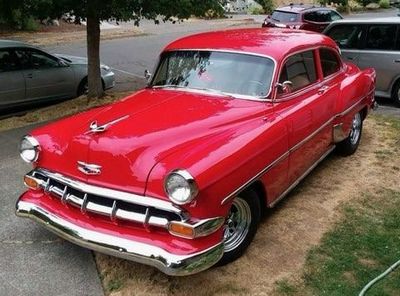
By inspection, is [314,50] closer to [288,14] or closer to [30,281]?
[30,281]

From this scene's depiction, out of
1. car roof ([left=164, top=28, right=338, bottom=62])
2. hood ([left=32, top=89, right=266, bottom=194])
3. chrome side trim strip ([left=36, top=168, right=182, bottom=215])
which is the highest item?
car roof ([left=164, top=28, right=338, bottom=62])

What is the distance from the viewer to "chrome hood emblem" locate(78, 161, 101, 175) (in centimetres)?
394

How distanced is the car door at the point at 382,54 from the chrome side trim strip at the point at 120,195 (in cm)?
705

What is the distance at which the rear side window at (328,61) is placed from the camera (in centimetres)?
602

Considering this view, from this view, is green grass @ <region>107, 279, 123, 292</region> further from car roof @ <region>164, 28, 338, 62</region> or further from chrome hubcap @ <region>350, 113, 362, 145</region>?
chrome hubcap @ <region>350, 113, 362, 145</region>

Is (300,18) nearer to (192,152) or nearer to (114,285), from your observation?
(192,152)

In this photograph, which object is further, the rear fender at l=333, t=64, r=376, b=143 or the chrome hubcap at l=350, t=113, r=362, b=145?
the chrome hubcap at l=350, t=113, r=362, b=145

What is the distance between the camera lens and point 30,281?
13.5 feet

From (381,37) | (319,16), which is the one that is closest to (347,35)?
(381,37)

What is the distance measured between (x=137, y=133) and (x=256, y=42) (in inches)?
75.5

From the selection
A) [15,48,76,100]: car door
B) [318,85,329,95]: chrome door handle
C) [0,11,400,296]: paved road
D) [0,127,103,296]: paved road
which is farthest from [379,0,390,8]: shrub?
[0,127,103,296]: paved road

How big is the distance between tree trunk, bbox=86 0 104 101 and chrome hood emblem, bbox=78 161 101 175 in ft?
17.5

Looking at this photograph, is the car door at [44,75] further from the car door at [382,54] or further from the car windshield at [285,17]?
the car windshield at [285,17]

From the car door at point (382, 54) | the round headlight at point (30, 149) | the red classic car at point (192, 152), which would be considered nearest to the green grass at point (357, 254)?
the red classic car at point (192, 152)
